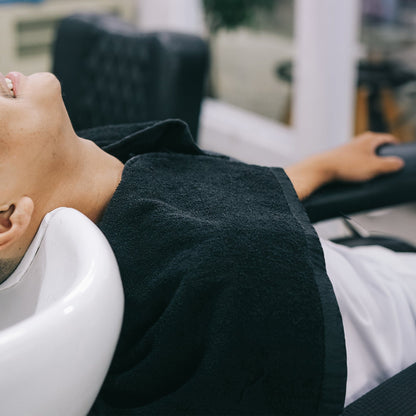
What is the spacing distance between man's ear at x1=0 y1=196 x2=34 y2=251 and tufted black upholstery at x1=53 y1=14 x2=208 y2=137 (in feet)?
2.38

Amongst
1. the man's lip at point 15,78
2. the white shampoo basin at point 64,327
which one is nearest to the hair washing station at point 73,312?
the white shampoo basin at point 64,327

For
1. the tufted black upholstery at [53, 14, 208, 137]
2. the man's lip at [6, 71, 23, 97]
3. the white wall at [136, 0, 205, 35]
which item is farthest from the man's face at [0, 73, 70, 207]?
the white wall at [136, 0, 205, 35]

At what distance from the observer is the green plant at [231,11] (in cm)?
266

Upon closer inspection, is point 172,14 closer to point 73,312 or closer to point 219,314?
point 219,314

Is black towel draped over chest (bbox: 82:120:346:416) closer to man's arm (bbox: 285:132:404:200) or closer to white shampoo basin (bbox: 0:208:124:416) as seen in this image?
white shampoo basin (bbox: 0:208:124:416)

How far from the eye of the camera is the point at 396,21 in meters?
2.30

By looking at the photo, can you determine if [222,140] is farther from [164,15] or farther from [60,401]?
[60,401]

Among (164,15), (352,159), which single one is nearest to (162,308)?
(352,159)

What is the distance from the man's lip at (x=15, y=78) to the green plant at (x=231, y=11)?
1990 millimetres

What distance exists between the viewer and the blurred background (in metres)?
2.17

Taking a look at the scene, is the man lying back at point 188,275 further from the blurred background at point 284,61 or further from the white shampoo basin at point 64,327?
the blurred background at point 284,61

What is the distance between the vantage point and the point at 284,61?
263cm

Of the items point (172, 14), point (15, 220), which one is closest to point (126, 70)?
point (15, 220)

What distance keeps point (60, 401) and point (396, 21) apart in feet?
6.82
